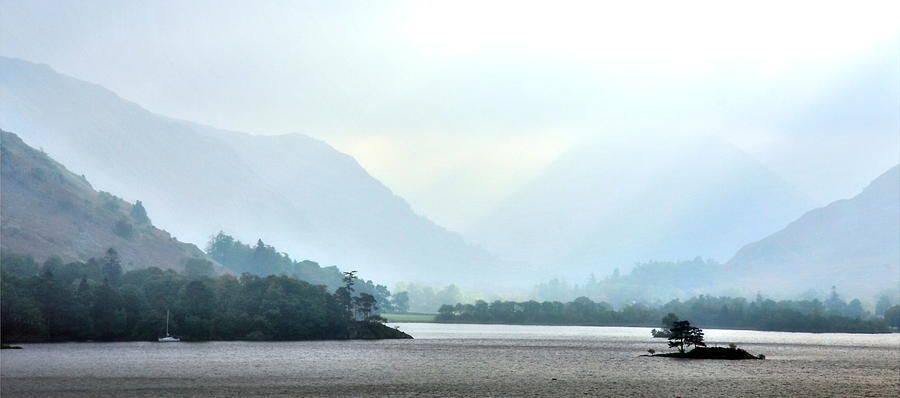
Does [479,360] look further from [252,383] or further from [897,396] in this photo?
[897,396]

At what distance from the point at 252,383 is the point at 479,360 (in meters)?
71.4

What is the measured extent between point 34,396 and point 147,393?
41.8 ft

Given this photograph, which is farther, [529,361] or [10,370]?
[529,361]

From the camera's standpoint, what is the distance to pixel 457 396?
123 metres

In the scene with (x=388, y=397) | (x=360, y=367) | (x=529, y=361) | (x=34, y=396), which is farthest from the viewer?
(x=529, y=361)

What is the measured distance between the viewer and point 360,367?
565ft

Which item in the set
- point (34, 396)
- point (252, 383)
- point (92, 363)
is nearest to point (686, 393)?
point (252, 383)

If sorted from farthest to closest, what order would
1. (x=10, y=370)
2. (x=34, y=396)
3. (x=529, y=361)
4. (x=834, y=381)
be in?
(x=529, y=361) < (x=834, y=381) < (x=10, y=370) < (x=34, y=396)

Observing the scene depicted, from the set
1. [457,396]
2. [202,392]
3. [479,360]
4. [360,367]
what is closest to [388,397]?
[457,396]

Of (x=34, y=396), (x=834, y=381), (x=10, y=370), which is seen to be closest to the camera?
(x=34, y=396)

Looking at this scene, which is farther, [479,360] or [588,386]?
[479,360]

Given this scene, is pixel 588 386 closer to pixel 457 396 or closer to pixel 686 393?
pixel 686 393

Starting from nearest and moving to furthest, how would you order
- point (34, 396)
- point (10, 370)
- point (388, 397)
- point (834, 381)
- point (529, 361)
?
point (34, 396), point (388, 397), point (10, 370), point (834, 381), point (529, 361)

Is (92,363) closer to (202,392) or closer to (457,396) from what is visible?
(202,392)
